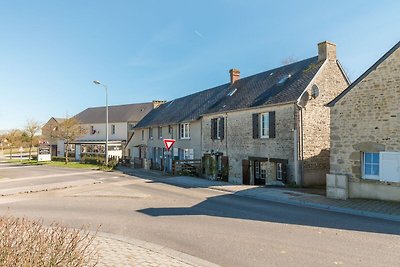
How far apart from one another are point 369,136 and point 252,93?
33.5ft

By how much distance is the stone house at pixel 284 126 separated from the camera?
52.4 ft

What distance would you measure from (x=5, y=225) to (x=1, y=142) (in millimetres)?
86184

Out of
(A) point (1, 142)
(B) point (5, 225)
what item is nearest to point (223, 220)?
(B) point (5, 225)

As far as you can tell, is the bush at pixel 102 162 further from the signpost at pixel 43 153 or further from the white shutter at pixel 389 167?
the white shutter at pixel 389 167

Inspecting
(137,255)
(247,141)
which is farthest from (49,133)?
(137,255)

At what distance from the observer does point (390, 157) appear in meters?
11.0

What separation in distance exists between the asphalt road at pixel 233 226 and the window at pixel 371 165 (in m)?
Result: 3.10

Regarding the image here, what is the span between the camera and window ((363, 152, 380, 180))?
1148 cm

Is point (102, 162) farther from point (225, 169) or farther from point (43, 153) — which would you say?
point (225, 169)

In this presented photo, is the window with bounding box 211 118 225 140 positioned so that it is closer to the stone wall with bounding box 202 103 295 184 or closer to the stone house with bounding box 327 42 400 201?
the stone wall with bounding box 202 103 295 184

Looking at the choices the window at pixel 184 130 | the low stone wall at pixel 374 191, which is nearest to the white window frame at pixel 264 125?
the low stone wall at pixel 374 191

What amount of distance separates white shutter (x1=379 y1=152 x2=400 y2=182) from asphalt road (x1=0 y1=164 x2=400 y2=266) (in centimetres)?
288

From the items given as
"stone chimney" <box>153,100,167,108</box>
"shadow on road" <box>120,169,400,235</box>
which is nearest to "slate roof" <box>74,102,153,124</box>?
"stone chimney" <box>153,100,167,108</box>

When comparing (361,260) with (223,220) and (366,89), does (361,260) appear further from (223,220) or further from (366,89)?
(366,89)
